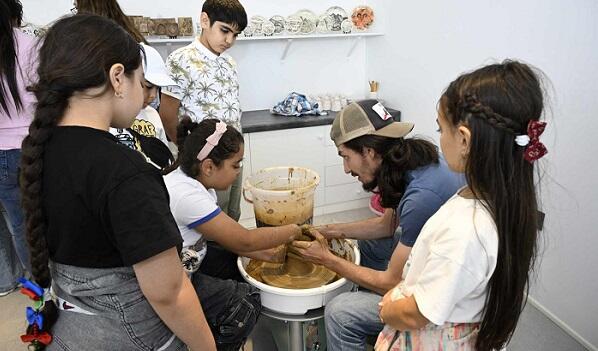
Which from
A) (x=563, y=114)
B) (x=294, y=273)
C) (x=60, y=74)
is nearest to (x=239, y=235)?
(x=294, y=273)

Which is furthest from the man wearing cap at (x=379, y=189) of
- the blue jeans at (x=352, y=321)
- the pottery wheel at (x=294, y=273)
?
the pottery wheel at (x=294, y=273)

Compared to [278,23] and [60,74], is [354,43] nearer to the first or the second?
[278,23]

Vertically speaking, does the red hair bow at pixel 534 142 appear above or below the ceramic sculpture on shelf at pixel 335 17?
below

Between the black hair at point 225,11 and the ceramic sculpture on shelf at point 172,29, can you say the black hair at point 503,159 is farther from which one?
the ceramic sculpture on shelf at point 172,29

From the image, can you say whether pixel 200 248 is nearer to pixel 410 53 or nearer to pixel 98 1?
pixel 98 1

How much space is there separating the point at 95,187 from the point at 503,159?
32.4 inches

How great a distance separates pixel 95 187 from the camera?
0.73 m

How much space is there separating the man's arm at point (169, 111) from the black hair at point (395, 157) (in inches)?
40.7

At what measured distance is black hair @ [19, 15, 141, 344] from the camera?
29.1 inches

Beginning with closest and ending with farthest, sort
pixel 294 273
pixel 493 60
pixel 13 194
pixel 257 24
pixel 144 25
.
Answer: pixel 294 273 < pixel 13 194 < pixel 493 60 < pixel 144 25 < pixel 257 24

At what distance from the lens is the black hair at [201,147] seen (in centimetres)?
137

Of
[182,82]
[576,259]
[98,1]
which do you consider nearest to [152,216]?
[98,1]

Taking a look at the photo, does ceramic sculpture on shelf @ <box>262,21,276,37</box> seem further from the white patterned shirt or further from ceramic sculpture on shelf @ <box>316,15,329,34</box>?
the white patterned shirt

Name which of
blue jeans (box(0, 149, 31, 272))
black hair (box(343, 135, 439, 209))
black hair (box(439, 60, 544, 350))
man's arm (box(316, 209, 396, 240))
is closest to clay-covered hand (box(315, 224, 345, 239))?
man's arm (box(316, 209, 396, 240))
